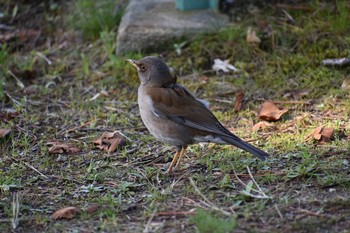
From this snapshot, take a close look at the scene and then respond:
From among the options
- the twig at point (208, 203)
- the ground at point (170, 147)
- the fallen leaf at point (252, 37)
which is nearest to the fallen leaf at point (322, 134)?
the ground at point (170, 147)

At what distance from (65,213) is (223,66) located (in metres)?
3.60

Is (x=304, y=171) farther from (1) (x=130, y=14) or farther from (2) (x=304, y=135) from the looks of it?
(1) (x=130, y=14)

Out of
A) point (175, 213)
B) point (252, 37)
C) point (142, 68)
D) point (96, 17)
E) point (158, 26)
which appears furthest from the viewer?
point (96, 17)

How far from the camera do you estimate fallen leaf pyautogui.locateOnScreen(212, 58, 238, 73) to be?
8.01 m

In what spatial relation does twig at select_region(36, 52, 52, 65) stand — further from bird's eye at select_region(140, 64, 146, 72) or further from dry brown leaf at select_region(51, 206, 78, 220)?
dry brown leaf at select_region(51, 206, 78, 220)

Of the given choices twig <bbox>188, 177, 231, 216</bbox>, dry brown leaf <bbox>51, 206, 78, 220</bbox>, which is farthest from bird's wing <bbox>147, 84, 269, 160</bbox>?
dry brown leaf <bbox>51, 206, 78, 220</bbox>

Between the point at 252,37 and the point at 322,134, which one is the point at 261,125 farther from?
the point at 252,37

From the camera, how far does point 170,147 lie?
257 inches

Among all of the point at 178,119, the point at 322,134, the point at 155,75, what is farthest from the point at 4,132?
the point at 322,134

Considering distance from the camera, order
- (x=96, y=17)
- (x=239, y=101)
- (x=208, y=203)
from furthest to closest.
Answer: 1. (x=96, y=17)
2. (x=239, y=101)
3. (x=208, y=203)

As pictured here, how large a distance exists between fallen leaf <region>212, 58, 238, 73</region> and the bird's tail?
8.00 ft

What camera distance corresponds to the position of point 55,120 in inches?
→ 289

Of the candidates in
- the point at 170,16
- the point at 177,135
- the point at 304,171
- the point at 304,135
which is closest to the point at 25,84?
the point at 170,16

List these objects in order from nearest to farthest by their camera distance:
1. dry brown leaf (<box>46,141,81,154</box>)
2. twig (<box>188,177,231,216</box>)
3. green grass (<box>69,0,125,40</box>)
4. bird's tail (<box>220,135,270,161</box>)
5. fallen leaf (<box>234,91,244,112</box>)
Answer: twig (<box>188,177,231,216</box>) < bird's tail (<box>220,135,270,161</box>) < dry brown leaf (<box>46,141,81,154</box>) < fallen leaf (<box>234,91,244,112</box>) < green grass (<box>69,0,125,40</box>)
